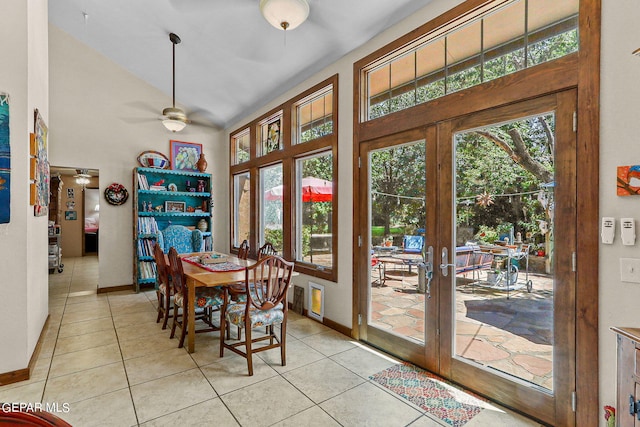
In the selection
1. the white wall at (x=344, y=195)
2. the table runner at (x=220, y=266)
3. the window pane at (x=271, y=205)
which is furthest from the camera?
the window pane at (x=271, y=205)

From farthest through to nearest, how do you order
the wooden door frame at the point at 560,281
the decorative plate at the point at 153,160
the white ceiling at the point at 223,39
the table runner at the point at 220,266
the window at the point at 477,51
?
the decorative plate at the point at 153,160 < the table runner at the point at 220,266 < the white ceiling at the point at 223,39 < the window at the point at 477,51 < the wooden door frame at the point at 560,281

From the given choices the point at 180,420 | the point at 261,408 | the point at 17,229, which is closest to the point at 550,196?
the point at 261,408

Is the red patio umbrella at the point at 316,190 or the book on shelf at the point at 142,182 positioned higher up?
the book on shelf at the point at 142,182

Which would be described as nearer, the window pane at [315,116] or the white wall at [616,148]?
the white wall at [616,148]

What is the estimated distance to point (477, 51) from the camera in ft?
7.94

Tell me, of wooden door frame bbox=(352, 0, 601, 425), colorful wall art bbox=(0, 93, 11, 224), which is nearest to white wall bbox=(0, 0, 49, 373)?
colorful wall art bbox=(0, 93, 11, 224)

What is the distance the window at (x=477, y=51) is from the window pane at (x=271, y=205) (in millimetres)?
2121

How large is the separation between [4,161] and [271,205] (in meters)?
3.12

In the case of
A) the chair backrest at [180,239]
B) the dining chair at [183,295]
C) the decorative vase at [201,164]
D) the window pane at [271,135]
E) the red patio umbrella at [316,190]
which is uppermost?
the window pane at [271,135]

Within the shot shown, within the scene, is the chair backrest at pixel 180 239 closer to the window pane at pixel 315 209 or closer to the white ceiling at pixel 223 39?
the window pane at pixel 315 209

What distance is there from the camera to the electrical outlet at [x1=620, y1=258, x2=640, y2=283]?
5.47ft

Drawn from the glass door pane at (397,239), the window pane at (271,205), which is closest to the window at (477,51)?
the glass door pane at (397,239)

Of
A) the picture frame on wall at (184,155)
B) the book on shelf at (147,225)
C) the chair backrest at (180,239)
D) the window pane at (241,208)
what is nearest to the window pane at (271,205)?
the window pane at (241,208)

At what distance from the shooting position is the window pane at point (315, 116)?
3861 millimetres
